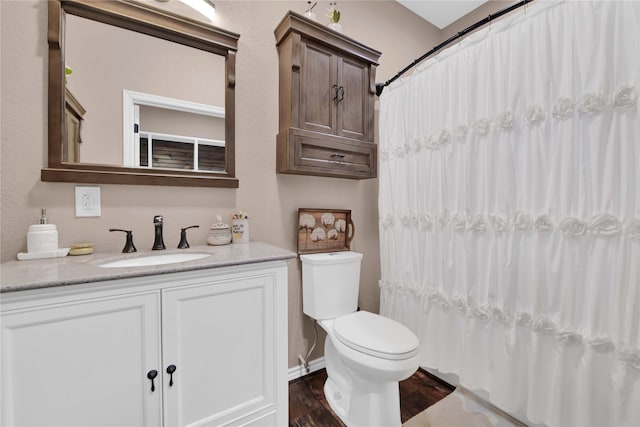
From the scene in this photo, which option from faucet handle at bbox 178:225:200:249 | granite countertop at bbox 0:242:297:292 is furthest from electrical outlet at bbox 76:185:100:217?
faucet handle at bbox 178:225:200:249

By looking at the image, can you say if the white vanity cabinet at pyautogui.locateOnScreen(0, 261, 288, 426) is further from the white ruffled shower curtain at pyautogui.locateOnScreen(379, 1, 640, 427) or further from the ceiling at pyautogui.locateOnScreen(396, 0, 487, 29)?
the ceiling at pyautogui.locateOnScreen(396, 0, 487, 29)

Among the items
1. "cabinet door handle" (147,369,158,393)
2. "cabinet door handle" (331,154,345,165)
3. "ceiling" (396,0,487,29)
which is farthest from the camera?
"ceiling" (396,0,487,29)

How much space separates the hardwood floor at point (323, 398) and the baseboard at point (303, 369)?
0.02 m

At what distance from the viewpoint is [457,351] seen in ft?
4.75

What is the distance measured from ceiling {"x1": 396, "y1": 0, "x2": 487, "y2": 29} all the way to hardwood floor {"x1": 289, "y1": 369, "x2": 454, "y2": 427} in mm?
2936

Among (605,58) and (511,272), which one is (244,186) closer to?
(511,272)

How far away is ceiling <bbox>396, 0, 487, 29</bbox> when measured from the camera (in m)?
2.21

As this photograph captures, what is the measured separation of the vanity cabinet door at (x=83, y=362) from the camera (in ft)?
2.42

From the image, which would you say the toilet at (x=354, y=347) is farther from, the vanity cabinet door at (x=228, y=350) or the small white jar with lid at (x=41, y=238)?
the small white jar with lid at (x=41, y=238)

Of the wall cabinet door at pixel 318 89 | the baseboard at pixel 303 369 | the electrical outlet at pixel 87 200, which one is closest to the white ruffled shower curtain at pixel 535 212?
the wall cabinet door at pixel 318 89

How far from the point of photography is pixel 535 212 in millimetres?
1142

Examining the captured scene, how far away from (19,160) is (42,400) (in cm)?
94

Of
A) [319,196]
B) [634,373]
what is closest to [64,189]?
[319,196]

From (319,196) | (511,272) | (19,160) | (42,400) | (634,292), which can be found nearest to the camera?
(42,400)
